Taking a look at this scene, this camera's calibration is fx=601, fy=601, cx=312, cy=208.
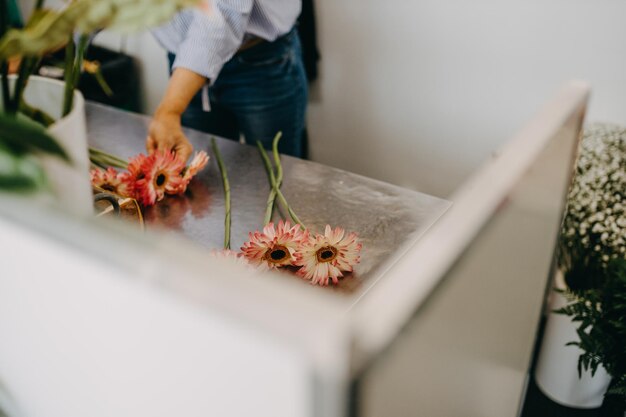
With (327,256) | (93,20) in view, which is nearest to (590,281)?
(327,256)

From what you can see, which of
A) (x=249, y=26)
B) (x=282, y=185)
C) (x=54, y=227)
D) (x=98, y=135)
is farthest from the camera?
(x=249, y=26)

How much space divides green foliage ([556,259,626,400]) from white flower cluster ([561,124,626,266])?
0.34ft

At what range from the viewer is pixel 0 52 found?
418mm

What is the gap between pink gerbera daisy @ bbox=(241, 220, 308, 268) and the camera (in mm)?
900

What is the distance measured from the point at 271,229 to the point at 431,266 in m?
0.51

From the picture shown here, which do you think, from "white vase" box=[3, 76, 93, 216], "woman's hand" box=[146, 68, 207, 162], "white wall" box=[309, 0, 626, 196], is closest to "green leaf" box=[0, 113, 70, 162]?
"white vase" box=[3, 76, 93, 216]

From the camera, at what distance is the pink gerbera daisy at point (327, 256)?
894 mm

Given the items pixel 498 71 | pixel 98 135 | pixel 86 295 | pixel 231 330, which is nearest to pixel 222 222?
pixel 98 135

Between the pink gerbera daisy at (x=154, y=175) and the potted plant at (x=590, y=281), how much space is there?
0.84 metres

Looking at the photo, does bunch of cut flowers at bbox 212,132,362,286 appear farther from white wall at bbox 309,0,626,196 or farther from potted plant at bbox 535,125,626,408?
white wall at bbox 309,0,626,196

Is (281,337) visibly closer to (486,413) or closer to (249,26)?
(486,413)

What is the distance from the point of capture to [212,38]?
132 cm

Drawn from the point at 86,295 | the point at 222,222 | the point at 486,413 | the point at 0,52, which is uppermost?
the point at 0,52

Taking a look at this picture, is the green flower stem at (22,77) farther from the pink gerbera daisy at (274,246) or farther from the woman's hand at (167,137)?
the woman's hand at (167,137)
